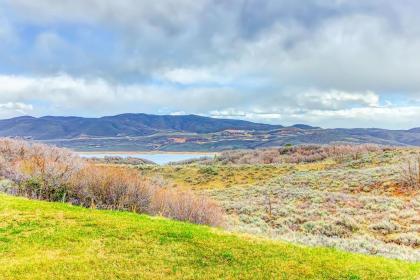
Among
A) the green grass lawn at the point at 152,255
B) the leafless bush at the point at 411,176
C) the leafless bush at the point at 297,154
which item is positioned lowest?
the leafless bush at the point at 297,154

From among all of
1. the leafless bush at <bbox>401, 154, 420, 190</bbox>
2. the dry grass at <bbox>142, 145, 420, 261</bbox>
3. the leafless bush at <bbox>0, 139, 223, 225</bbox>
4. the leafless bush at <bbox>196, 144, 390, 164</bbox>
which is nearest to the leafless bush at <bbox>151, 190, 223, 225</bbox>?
the leafless bush at <bbox>0, 139, 223, 225</bbox>

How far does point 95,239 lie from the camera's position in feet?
34.3

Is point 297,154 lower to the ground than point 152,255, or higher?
lower

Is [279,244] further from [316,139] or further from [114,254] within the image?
[316,139]

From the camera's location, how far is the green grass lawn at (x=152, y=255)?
8594mm

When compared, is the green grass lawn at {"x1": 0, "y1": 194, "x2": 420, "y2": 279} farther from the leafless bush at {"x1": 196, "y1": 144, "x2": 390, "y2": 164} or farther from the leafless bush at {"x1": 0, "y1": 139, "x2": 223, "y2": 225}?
the leafless bush at {"x1": 196, "y1": 144, "x2": 390, "y2": 164}

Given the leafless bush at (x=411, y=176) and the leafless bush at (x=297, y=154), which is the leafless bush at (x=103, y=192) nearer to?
the leafless bush at (x=411, y=176)

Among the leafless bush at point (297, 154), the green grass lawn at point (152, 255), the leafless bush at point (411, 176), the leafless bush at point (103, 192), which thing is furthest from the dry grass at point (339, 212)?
the leafless bush at point (297, 154)

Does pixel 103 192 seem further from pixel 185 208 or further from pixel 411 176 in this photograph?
pixel 411 176

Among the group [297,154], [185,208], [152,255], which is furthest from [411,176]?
[297,154]

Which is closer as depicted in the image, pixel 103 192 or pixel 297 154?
pixel 103 192

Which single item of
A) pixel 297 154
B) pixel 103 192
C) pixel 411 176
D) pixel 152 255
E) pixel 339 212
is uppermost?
pixel 152 255

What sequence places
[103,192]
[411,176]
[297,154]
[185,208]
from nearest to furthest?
[185,208]
[103,192]
[411,176]
[297,154]

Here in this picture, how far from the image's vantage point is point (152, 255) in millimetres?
9547
